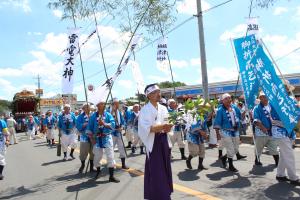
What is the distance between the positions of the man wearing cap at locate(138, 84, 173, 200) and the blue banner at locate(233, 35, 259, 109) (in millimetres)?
3113

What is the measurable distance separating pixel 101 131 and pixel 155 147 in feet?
11.7

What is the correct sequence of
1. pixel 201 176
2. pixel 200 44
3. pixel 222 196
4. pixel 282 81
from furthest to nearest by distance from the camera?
pixel 200 44 → pixel 201 176 → pixel 282 81 → pixel 222 196

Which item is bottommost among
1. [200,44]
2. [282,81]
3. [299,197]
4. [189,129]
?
[299,197]

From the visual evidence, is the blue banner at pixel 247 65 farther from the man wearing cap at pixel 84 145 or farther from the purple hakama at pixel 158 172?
the man wearing cap at pixel 84 145

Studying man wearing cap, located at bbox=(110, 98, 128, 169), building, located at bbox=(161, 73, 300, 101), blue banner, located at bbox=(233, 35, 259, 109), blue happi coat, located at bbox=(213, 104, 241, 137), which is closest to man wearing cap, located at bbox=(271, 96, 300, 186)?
blue banner, located at bbox=(233, 35, 259, 109)

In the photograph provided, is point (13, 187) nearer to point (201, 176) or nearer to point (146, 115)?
point (201, 176)

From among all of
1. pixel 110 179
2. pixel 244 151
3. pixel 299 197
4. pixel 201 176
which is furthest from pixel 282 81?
pixel 244 151

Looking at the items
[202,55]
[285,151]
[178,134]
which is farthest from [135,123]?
[285,151]

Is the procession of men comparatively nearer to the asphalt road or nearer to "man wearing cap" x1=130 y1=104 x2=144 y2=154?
"man wearing cap" x1=130 y1=104 x2=144 y2=154

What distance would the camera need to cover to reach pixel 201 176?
852 centimetres

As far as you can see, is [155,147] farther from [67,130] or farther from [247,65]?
[67,130]

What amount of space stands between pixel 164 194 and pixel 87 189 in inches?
116

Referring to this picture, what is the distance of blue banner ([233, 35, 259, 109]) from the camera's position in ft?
26.5

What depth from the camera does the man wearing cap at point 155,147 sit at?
549 cm
